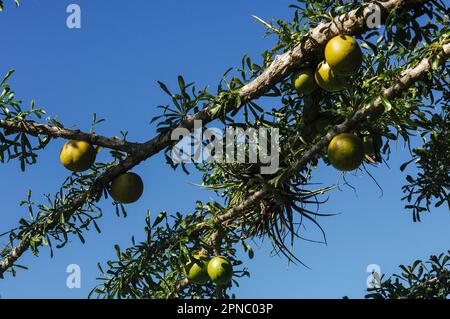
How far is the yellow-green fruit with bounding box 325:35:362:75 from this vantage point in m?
3.59

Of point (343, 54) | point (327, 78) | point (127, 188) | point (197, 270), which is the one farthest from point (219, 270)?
point (343, 54)

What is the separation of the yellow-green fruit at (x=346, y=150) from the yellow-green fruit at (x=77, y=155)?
167cm

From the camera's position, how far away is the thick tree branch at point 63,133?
4000 millimetres

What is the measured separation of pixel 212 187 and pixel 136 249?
82cm

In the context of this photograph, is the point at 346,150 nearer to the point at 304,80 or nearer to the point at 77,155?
the point at 304,80

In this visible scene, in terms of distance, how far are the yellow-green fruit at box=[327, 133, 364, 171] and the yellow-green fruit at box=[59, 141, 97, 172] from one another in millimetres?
1673

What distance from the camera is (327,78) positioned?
12.5 ft

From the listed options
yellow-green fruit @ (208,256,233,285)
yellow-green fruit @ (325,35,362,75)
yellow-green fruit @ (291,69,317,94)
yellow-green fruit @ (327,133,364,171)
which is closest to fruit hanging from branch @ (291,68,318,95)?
yellow-green fruit @ (291,69,317,94)

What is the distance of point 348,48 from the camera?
359cm

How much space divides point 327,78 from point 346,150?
0.49m

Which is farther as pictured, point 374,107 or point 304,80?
point 304,80

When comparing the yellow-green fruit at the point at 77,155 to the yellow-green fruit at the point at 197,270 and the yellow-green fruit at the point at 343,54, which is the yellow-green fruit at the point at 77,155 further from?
the yellow-green fruit at the point at 343,54

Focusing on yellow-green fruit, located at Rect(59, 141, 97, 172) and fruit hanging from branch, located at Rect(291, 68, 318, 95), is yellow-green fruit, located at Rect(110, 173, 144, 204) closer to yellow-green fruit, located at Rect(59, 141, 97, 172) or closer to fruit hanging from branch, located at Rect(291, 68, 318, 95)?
yellow-green fruit, located at Rect(59, 141, 97, 172)

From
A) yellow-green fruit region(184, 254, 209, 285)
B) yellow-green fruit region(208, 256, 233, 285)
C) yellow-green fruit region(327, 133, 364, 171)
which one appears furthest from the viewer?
yellow-green fruit region(184, 254, 209, 285)
